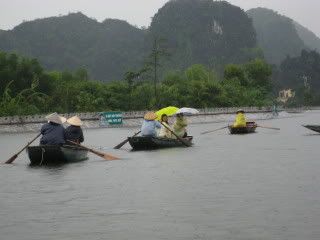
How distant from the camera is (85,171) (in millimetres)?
17953

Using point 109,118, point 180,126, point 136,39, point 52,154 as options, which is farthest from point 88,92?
point 136,39

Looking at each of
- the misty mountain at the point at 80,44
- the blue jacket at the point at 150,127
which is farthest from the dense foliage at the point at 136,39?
the blue jacket at the point at 150,127

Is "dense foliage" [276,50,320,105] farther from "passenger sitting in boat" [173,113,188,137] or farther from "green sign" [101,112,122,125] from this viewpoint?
"passenger sitting in boat" [173,113,188,137]

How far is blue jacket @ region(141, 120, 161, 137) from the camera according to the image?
23.0 m

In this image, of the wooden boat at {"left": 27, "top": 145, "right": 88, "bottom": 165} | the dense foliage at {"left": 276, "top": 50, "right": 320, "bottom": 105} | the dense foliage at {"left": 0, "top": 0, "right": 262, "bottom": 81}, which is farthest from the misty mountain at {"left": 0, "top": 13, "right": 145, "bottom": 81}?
the wooden boat at {"left": 27, "top": 145, "right": 88, "bottom": 165}

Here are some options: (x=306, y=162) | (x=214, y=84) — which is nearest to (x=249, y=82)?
(x=214, y=84)

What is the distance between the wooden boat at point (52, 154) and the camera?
59.7 ft

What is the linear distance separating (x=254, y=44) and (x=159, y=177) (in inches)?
6818

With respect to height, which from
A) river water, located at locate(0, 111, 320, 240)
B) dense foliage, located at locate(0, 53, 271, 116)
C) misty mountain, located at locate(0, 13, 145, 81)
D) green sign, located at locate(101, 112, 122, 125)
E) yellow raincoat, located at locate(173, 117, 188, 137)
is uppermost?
misty mountain, located at locate(0, 13, 145, 81)

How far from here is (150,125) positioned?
23.0 m

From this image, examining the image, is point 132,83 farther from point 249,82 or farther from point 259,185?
point 259,185

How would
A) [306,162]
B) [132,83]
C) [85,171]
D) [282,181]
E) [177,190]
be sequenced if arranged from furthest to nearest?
[132,83] → [306,162] → [85,171] → [282,181] → [177,190]

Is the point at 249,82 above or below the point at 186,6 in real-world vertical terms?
below

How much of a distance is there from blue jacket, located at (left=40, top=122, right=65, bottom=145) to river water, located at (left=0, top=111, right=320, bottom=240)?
81cm
